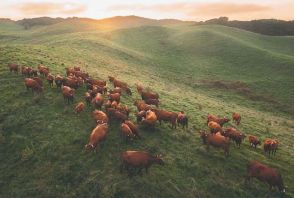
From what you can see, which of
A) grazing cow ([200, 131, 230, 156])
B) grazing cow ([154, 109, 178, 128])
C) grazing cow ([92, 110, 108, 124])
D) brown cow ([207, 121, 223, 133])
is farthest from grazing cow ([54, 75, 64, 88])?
grazing cow ([200, 131, 230, 156])

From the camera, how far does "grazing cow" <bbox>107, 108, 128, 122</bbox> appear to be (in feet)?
71.9

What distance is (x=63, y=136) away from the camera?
2064 centimetres

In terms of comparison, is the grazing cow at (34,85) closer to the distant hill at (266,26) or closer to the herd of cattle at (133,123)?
the herd of cattle at (133,123)

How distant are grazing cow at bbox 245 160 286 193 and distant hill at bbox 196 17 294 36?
10733cm

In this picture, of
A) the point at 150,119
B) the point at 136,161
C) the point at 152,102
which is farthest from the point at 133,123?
the point at 152,102

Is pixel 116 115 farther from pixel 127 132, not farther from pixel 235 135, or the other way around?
pixel 235 135

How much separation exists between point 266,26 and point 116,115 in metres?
114

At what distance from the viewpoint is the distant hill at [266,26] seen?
117m

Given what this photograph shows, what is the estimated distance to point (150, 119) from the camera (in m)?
21.9

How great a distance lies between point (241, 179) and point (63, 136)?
35.3ft

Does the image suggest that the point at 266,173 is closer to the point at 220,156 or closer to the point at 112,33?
the point at 220,156

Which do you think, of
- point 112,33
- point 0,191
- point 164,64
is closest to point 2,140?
point 0,191

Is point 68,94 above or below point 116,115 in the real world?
above

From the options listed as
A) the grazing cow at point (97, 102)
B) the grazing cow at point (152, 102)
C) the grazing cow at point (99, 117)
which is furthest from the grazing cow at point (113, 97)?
the grazing cow at point (99, 117)
